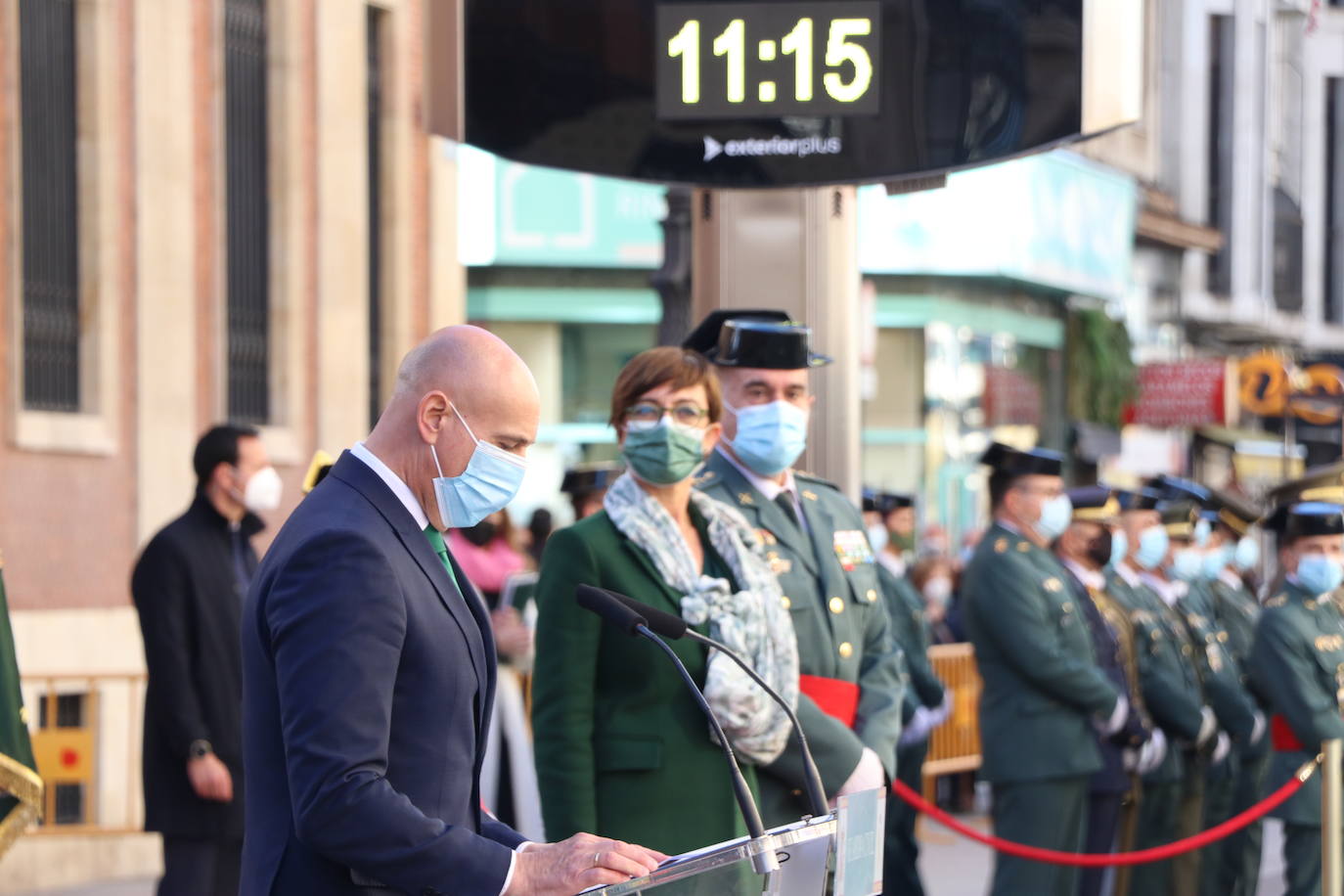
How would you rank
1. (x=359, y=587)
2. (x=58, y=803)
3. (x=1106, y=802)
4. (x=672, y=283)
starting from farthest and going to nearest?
(x=58, y=803)
(x=1106, y=802)
(x=672, y=283)
(x=359, y=587)

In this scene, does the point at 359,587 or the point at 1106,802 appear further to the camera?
the point at 1106,802

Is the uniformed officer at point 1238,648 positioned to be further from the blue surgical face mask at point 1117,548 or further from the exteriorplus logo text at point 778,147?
the exteriorplus logo text at point 778,147

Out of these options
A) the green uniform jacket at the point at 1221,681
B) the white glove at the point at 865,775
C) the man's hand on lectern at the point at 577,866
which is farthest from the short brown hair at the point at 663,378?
the green uniform jacket at the point at 1221,681

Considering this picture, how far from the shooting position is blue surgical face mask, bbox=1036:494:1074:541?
990 cm

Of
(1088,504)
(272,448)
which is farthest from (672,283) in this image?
(272,448)

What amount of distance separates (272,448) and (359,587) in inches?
499

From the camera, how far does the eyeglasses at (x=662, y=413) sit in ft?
18.7

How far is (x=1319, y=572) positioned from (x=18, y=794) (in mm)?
6838

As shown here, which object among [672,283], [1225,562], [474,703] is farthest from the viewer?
[1225,562]

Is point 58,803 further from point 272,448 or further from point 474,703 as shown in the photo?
point 474,703

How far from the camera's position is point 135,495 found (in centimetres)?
1432

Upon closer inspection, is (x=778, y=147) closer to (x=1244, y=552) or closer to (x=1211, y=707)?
(x=1211, y=707)

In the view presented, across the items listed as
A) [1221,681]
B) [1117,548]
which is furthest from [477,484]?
[1221,681]

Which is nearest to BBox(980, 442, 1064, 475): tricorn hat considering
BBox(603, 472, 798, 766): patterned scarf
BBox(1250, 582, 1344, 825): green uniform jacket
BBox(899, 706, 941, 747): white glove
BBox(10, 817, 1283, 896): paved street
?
BBox(1250, 582, 1344, 825): green uniform jacket
